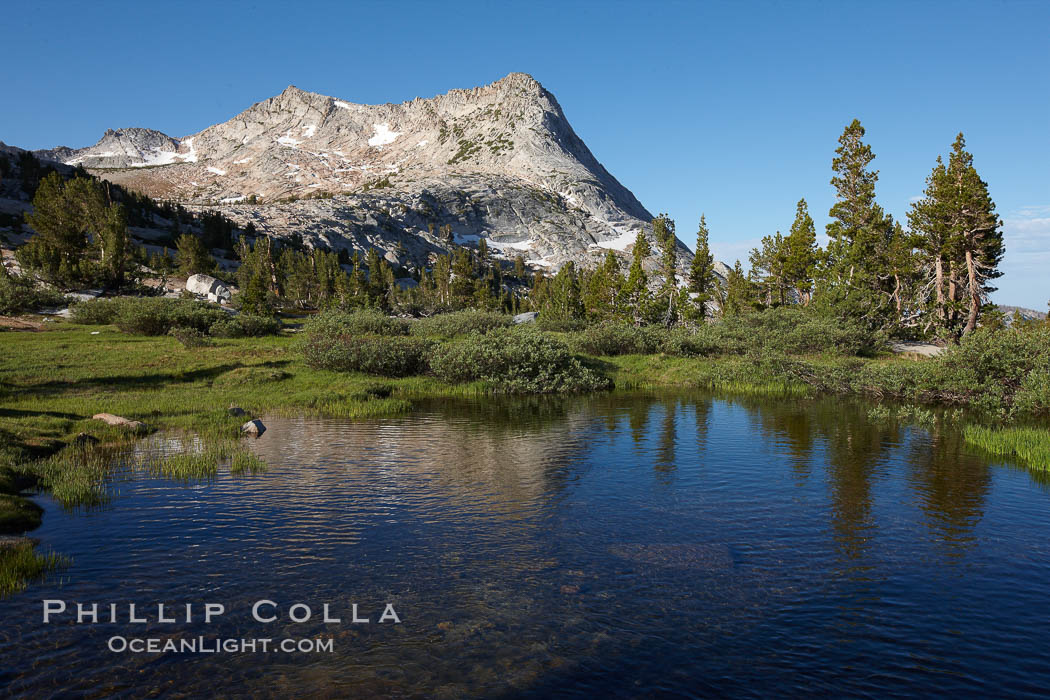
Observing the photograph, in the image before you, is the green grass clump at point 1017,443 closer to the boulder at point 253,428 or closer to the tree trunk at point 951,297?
the boulder at point 253,428

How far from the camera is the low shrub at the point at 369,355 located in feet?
121

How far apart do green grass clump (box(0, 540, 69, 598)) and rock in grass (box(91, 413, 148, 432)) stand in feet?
37.2

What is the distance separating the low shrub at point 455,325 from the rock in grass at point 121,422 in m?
34.5

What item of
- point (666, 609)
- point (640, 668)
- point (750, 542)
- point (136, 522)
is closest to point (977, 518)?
point (750, 542)

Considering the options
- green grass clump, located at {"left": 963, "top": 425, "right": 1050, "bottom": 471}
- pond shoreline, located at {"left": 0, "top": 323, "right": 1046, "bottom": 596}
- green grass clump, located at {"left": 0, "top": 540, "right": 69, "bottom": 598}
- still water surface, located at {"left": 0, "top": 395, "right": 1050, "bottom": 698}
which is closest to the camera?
still water surface, located at {"left": 0, "top": 395, "right": 1050, "bottom": 698}

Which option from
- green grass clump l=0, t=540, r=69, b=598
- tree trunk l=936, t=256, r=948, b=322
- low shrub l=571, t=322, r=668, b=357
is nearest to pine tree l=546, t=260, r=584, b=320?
low shrub l=571, t=322, r=668, b=357

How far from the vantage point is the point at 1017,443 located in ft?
62.9

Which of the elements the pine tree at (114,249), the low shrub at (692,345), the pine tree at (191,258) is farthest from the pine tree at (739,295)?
the pine tree at (191,258)

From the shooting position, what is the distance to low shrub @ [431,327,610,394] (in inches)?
1394

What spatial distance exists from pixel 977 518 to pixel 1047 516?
5.62 feet

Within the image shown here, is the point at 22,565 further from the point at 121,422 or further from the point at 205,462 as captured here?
the point at 121,422

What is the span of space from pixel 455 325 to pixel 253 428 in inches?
1393

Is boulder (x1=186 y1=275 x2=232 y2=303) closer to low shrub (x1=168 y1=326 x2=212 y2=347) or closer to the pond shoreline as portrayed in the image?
the pond shoreline

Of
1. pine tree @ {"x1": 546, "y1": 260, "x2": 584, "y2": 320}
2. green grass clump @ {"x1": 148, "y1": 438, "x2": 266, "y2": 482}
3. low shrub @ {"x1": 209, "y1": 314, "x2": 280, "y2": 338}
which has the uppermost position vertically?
pine tree @ {"x1": 546, "y1": 260, "x2": 584, "y2": 320}
